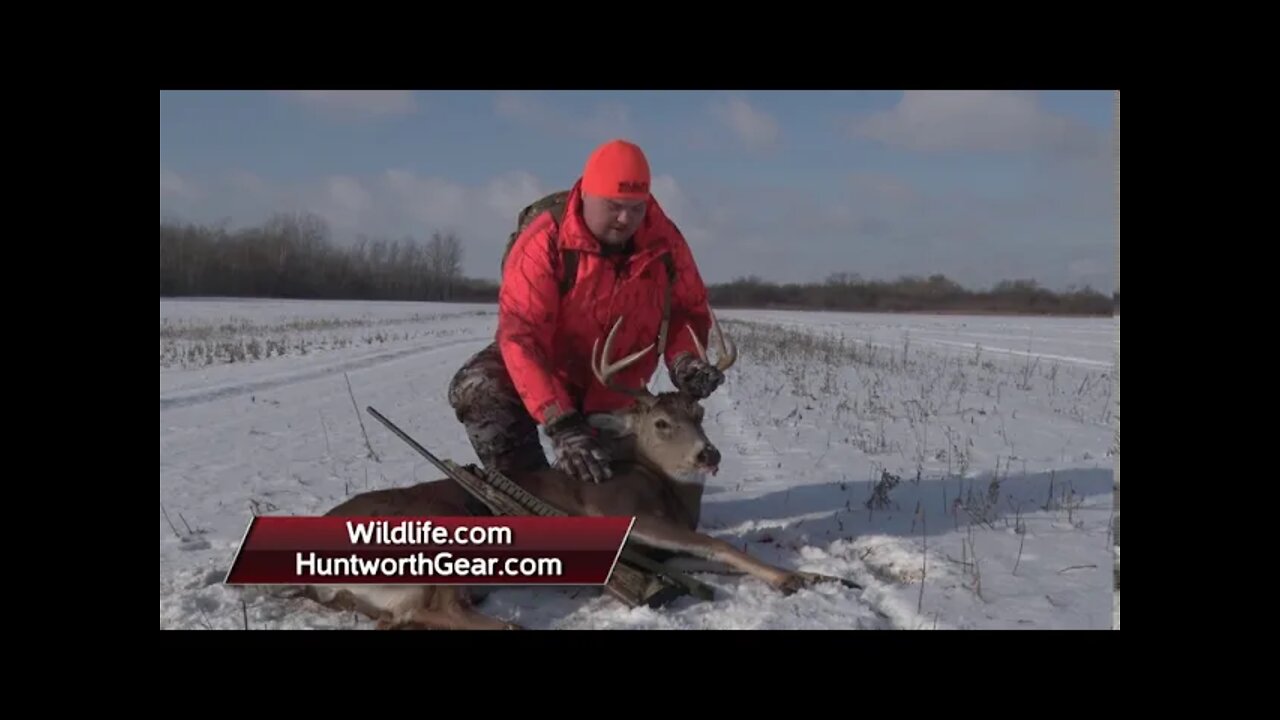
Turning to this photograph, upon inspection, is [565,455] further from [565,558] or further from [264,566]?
[264,566]

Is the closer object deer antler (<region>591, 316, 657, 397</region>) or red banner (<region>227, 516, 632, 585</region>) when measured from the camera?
red banner (<region>227, 516, 632, 585</region>)

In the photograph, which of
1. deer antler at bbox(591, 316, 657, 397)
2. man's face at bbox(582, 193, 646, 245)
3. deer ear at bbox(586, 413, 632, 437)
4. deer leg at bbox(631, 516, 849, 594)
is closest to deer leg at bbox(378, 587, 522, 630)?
deer leg at bbox(631, 516, 849, 594)

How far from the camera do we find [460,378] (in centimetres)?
501

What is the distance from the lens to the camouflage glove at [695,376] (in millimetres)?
4552

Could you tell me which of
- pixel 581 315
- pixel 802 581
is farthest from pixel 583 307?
pixel 802 581

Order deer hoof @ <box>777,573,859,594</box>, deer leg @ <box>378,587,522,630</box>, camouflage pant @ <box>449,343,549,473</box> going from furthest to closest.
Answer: camouflage pant @ <box>449,343,549,473</box>, deer hoof @ <box>777,573,859,594</box>, deer leg @ <box>378,587,522,630</box>

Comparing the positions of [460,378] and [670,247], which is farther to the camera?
[460,378]

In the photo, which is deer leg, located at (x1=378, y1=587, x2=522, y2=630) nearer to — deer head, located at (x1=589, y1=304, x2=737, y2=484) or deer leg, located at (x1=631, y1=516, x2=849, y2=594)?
deer leg, located at (x1=631, y1=516, x2=849, y2=594)

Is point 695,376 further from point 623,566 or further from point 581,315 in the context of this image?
point 623,566

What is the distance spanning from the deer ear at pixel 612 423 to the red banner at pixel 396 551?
156 centimetres

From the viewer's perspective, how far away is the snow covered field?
3387mm

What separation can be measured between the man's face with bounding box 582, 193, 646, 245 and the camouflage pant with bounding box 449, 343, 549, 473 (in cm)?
103
